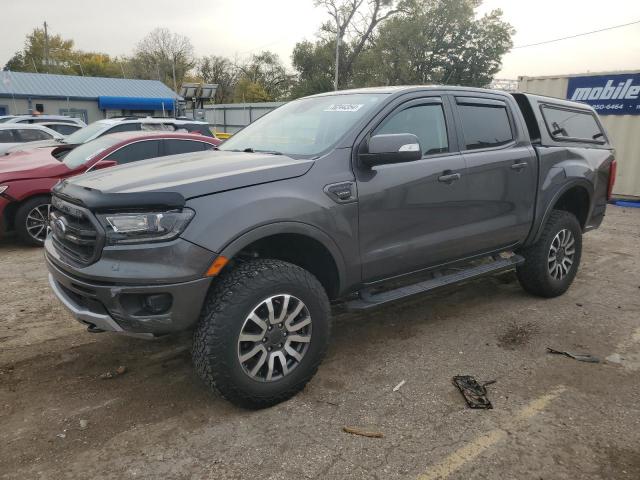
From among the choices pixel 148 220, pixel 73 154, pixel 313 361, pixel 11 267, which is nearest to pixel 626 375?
pixel 313 361

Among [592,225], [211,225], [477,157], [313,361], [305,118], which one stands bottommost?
[313,361]

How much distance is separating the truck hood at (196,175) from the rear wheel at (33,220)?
148 inches

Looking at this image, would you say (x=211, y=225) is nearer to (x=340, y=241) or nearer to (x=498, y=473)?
(x=340, y=241)

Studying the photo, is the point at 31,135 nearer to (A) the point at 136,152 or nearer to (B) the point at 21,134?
(B) the point at 21,134

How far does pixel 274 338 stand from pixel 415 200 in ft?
4.60

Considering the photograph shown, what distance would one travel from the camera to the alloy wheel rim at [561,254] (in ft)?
15.7

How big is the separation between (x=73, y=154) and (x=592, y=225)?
6.73 m

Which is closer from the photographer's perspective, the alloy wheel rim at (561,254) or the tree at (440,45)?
the alloy wheel rim at (561,254)

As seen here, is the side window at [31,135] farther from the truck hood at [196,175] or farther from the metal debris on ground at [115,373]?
the metal debris on ground at [115,373]

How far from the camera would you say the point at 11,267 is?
5.73 metres

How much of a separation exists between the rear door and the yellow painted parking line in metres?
1.38

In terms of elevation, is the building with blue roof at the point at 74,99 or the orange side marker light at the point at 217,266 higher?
the building with blue roof at the point at 74,99

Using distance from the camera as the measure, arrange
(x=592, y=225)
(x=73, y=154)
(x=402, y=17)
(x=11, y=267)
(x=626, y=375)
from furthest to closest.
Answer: (x=402, y=17) → (x=73, y=154) → (x=11, y=267) → (x=592, y=225) → (x=626, y=375)

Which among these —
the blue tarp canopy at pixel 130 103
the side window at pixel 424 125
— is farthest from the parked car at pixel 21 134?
the blue tarp canopy at pixel 130 103
